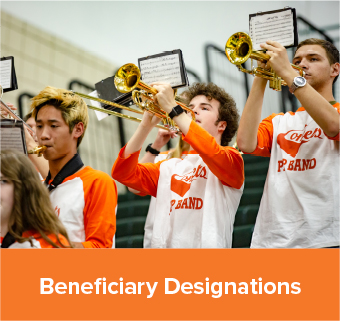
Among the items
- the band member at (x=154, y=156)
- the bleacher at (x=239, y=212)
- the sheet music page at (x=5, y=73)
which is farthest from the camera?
the bleacher at (x=239, y=212)

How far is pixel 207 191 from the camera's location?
9.02 feet

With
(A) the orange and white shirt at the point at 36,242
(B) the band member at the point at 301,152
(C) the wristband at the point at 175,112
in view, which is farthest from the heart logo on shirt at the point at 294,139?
(A) the orange and white shirt at the point at 36,242

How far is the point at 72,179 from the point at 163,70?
2.54 feet

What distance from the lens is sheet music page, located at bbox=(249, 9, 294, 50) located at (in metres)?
2.54

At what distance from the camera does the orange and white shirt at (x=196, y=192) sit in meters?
2.60

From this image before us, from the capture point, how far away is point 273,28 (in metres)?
2.58

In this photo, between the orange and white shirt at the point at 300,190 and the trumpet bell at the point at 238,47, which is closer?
the orange and white shirt at the point at 300,190

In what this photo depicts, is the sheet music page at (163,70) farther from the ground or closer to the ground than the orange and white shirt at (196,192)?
farther from the ground

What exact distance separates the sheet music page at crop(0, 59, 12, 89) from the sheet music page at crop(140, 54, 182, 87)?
913 mm

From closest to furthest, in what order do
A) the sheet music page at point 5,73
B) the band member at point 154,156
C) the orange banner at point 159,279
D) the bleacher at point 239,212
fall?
the orange banner at point 159,279
the sheet music page at point 5,73
the band member at point 154,156
the bleacher at point 239,212

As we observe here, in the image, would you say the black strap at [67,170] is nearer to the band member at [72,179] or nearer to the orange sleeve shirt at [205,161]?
the band member at [72,179]

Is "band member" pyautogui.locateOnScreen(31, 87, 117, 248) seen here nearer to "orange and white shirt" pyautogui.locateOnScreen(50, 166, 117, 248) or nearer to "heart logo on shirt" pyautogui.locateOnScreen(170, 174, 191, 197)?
"orange and white shirt" pyautogui.locateOnScreen(50, 166, 117, 248)

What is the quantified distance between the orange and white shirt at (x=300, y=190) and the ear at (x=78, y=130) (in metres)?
1.02

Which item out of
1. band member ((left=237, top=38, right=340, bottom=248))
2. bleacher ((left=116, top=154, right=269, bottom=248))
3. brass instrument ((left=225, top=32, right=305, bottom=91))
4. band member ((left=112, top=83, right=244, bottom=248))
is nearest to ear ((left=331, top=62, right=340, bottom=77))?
band member ((left=237, top=38, right=340, bottom=248))
